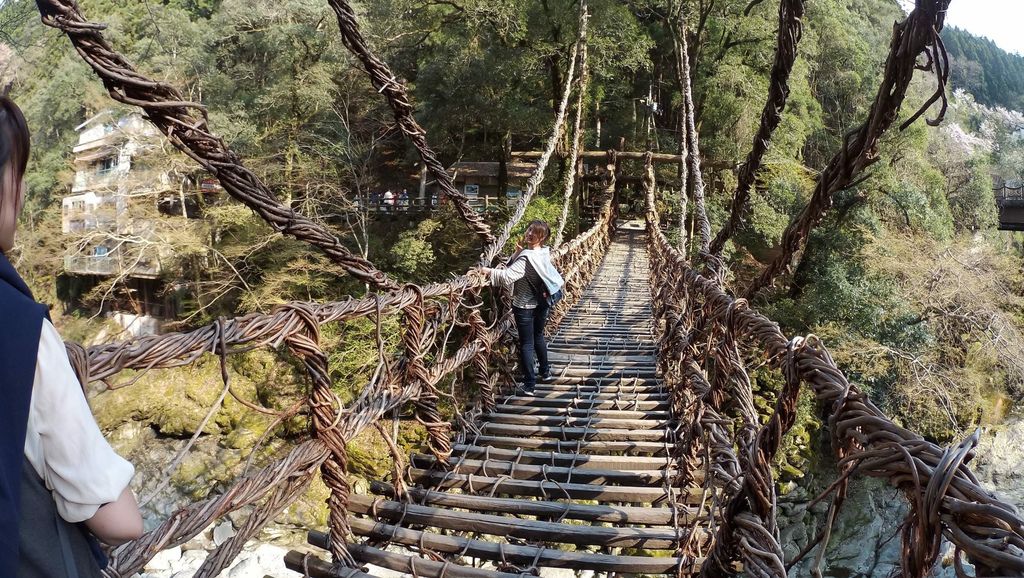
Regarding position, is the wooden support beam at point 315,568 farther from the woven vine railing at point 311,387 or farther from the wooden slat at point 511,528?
the wooden slat at point 511,528

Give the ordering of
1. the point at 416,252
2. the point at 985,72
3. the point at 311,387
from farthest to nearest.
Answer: the point at 985,72
the point at 416,252
the point at 311,387

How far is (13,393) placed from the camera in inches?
23.0

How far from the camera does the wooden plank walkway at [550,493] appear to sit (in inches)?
68.0

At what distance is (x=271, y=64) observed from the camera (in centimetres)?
1295

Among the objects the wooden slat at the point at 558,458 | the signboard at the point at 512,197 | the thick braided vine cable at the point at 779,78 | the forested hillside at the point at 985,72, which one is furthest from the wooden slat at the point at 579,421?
the forested hillside at the point at 985,72

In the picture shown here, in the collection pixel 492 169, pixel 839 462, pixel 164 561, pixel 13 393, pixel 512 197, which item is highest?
pixel 13 393

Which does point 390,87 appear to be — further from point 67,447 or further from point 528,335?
point 67,447

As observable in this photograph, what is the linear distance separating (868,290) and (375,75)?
923cm

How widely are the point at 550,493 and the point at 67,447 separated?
5.66 feet

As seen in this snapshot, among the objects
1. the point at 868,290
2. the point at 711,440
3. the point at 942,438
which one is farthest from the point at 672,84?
the point at 711,440

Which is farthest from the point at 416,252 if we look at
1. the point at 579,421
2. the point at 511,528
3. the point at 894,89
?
the point at 894,89

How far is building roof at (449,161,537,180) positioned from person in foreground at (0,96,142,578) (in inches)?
576

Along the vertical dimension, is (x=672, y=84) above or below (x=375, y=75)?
above

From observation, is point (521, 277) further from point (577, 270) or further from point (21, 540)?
point (577, 270)
